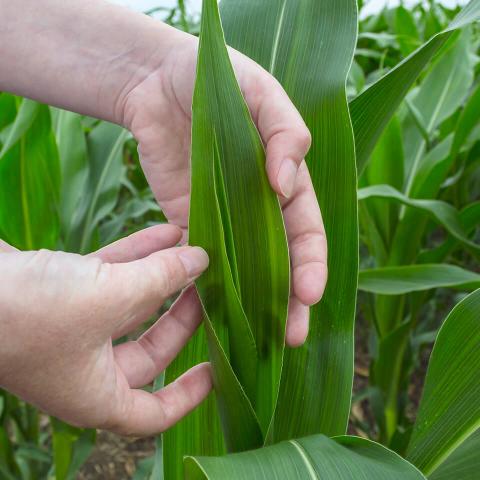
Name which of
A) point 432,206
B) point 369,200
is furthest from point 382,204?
point 432,206

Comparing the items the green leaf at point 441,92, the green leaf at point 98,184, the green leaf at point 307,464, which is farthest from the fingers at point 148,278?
the green leaf at point 441,92

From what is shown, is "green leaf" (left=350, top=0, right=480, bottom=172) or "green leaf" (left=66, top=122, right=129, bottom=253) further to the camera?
"green leaf" (left=66, top=122, right=129, bottom=253)

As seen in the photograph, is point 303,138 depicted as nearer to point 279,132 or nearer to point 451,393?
point 279,132

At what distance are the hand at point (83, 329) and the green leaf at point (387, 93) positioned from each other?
22 cm

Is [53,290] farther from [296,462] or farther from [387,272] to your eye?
[387,272]

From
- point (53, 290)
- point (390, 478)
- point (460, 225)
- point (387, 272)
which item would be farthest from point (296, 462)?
point (460, 225)

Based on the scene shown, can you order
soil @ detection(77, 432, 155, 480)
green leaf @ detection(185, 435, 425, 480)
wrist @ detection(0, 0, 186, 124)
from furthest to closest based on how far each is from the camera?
soil @ detection(77, 432, 155, 480), wrist @ detection(0, 0, 186, 124), green leaf @ detection(185, 435, 425, 480)

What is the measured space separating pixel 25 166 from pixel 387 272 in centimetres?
49

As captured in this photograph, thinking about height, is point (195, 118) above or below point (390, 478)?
above

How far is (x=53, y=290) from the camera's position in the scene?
37 cm

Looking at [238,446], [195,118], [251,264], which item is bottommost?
[238,446]

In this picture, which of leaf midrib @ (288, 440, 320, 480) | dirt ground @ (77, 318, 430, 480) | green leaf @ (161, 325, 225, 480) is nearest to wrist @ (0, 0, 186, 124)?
green leaf @ (161, 325, 225, 480)

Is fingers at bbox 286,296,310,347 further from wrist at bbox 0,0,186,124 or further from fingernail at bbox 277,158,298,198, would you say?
wrist at bbox 0,0,186,124

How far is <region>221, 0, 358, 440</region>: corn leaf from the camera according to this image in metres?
0.50
